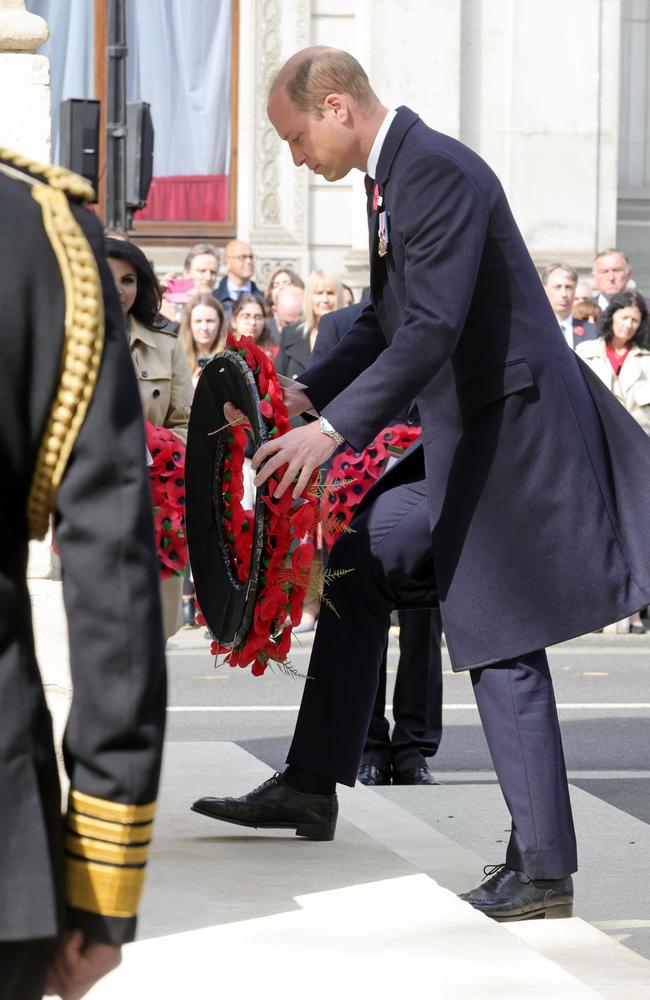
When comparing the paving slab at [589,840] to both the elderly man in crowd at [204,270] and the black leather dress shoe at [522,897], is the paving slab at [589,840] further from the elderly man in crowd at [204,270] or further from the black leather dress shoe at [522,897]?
the elderly man in crowd at [204,270]

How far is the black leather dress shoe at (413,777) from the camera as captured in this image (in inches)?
265

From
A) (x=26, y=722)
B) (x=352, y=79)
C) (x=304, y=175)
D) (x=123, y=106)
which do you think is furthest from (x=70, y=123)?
(x=26, y=722)

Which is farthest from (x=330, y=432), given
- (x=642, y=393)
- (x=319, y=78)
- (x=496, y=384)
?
(x=642, y=393)

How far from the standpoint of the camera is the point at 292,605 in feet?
15.0

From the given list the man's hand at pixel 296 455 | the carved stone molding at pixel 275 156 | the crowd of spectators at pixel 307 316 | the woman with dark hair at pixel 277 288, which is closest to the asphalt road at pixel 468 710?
the crowd of spectators at pixel 307 316

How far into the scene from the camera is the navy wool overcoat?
4.41m

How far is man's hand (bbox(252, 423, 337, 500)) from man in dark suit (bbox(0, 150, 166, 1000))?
2357 mm

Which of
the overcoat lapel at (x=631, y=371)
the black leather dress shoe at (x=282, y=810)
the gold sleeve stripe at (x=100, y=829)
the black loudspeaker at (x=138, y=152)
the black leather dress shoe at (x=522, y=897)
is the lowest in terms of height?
the black leather dress shoe at (x=522, y=897)

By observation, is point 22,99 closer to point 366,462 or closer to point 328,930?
point 328,930

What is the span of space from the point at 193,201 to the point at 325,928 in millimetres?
15651

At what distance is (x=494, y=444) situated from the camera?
4469mm

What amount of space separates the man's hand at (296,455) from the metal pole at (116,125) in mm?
10540

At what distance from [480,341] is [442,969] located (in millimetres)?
1504

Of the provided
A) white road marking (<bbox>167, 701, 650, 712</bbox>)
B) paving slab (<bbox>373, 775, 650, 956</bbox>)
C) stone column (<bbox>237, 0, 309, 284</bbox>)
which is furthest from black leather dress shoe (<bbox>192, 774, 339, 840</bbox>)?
stone column (<bbox>237, 0, 309, 284</bbox>)
